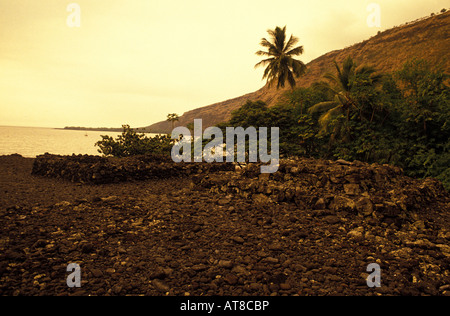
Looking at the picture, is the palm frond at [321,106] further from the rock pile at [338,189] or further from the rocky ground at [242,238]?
the rocky ground at [242,238]

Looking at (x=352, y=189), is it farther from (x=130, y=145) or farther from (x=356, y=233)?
(x=130, y=145)

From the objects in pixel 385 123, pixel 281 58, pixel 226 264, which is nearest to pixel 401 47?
pixel 281 58

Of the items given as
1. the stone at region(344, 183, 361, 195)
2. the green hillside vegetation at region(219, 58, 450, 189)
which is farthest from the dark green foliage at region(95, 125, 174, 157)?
the stone at region(344, 183, 361, 195)

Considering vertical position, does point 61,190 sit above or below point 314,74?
below

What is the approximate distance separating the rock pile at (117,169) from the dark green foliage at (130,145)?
7.98 ft

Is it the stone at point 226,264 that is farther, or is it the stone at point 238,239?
the stone at point 238,239

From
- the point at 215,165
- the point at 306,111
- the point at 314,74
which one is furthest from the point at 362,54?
the point at 215,165

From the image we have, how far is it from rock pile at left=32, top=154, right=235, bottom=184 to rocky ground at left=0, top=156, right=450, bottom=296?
1600mm

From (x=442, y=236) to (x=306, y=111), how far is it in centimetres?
1331

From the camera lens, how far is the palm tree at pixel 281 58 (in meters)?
28.6

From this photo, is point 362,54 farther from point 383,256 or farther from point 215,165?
point 383,256

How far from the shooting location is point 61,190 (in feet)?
25.1

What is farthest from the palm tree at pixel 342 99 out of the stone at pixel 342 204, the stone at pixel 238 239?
the stone at pixel 238 239

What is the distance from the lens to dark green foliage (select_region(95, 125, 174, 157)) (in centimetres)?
1356
